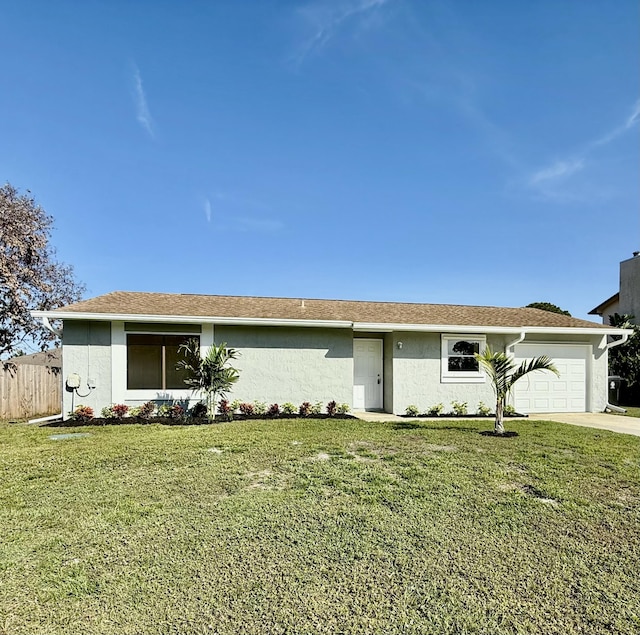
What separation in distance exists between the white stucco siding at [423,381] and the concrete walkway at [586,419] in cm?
73

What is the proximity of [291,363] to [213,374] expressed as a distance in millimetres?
2455

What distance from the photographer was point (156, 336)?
38.2 ft

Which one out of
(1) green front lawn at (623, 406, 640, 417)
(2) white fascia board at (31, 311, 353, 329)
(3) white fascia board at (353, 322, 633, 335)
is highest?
(2) white fascia board at (31, 311, 353, 329)

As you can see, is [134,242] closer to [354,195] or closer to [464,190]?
[354,195]

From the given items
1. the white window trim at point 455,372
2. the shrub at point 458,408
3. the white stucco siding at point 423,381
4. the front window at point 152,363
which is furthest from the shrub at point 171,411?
the shrub at point 458,408

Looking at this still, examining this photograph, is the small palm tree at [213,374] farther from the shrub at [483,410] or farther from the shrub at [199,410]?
the shrub at [483,410]

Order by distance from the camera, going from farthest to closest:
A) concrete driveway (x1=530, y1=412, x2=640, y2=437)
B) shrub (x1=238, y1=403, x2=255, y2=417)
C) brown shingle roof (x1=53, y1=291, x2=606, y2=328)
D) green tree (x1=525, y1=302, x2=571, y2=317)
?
green tree (x1=525, y1=302, x2=571, y2=317)
brown shingle roof (x1=53, y1=291, x2=606, y2=328)
shrub (x1=238, y1=403, x2=255, y2=417)
concrete driveway (x1=530, y1=412, x2=640, y2=437)

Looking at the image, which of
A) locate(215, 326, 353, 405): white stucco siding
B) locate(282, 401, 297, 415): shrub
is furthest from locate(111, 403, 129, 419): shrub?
locate(282, 401, 297, 415): shrub

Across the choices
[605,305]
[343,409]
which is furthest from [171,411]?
[605,305]

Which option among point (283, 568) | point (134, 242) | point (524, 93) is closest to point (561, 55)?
point (524, 93)

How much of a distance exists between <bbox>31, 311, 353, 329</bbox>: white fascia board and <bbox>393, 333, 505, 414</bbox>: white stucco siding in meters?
1.99

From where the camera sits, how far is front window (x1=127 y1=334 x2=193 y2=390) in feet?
38.1

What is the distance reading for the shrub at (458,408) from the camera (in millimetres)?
12656

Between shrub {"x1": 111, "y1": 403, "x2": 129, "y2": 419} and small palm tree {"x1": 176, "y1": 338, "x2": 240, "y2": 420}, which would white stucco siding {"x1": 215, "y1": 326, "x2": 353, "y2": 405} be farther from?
shrub {"x1": 111, "y1": 403, "x2": 129, "y2": 419}
